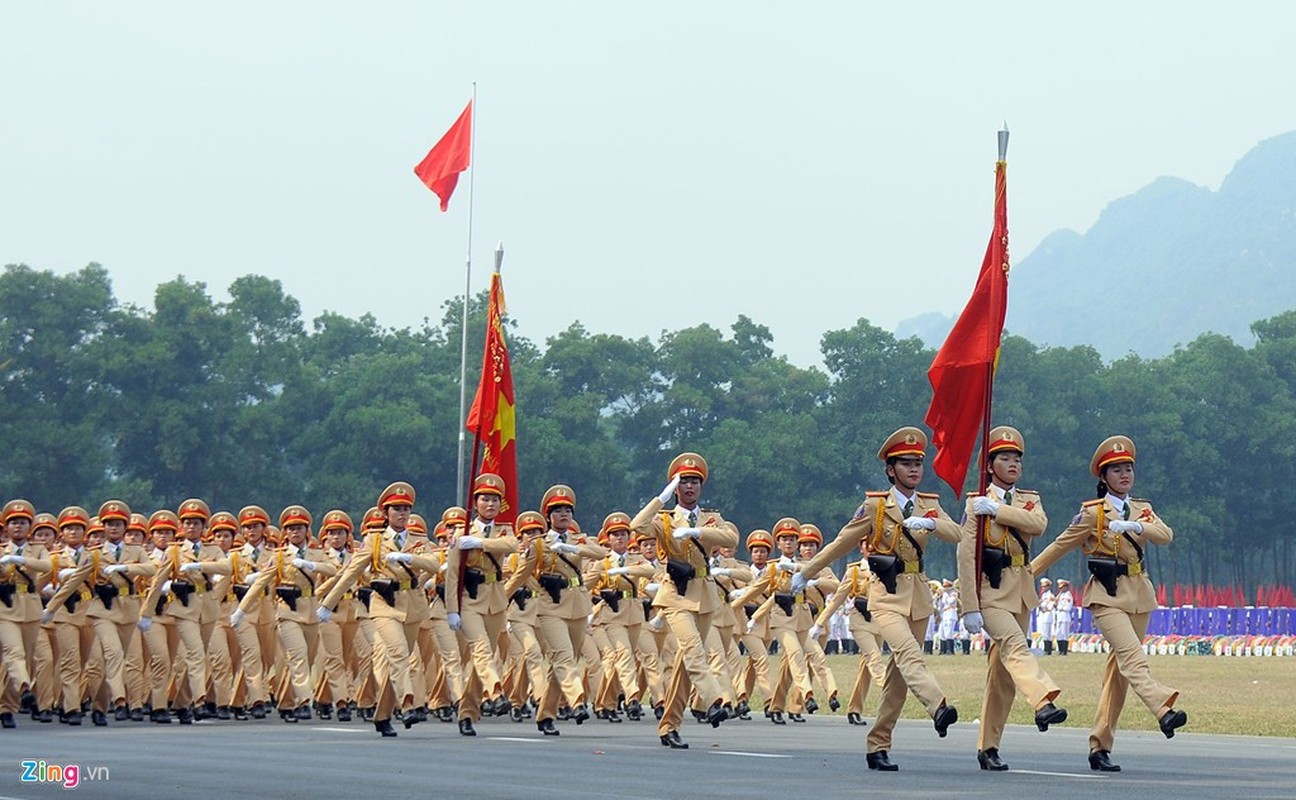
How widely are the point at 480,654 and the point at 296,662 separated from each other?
A: 308 centimetres

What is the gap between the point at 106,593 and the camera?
22.2 metres

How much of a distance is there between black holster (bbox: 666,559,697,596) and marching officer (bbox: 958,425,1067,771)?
10.2ft

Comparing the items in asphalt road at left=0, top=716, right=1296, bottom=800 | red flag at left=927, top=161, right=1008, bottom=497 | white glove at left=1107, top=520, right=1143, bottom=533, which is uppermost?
red flag at left=927, top=161, right=1008, bottom=497

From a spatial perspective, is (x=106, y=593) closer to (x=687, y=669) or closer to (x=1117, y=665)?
(x=687, y=669)

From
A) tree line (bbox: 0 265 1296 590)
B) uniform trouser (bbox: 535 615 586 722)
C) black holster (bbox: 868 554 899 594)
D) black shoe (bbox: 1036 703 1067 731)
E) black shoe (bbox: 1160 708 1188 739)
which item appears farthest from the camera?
tree line (bbox: 0 265 1296 590)

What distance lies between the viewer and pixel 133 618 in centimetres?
2247

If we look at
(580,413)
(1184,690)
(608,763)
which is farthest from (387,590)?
(580,413)

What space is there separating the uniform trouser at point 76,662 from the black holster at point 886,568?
431 inches

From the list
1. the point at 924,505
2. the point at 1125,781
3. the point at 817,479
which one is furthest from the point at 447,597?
the point at 817,479

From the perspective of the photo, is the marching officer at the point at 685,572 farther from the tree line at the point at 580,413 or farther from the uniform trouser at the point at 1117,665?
the tree line at the point at 580,413

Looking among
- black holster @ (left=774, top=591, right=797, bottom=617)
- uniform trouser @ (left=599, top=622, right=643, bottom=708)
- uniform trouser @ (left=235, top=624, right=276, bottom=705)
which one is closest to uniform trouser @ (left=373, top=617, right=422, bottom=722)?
uniform trouser @ (left=599, top=622, right=643, bottom=708)

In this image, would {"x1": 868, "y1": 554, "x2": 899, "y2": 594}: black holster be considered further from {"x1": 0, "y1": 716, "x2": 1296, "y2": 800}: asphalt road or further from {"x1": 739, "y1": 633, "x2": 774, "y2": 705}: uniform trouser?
{"x1": 739, "y1": 633, "x2": 774, "y2": 705}: uniform trouser

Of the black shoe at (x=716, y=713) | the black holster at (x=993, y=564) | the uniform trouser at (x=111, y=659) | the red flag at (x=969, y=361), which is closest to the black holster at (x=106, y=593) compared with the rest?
the uniform trouser at (x=111, y=659)

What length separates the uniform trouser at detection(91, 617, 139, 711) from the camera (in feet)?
72.3
